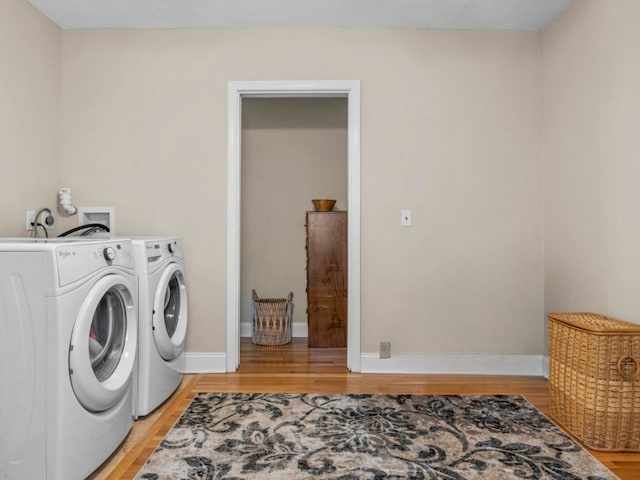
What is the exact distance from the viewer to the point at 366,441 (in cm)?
194

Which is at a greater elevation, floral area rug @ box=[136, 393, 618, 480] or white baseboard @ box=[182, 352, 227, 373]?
white baseboard @ box=[182, 352, 227, 373]

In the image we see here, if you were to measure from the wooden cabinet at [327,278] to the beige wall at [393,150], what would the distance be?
2.40 feet

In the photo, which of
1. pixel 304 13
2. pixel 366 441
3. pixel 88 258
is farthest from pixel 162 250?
pixel 304 13

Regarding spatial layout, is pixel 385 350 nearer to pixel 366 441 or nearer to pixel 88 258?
pixel 366 441

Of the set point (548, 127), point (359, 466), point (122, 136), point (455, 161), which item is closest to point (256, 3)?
point (122, 136)

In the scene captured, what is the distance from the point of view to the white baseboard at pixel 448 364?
9.44 feet

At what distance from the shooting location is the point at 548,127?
2.81 metres

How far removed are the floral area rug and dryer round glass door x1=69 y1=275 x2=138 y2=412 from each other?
360 mm

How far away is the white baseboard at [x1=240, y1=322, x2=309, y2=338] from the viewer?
3.98 m

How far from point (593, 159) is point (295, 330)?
8.92ft

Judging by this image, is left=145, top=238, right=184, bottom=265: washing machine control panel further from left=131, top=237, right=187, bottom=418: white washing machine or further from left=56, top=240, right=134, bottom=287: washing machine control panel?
left=56, top=240, right=134, bottom=287: washing machine control panel

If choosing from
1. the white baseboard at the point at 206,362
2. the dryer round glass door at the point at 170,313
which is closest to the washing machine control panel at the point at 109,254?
the dryer round glass door at the point at 170,313

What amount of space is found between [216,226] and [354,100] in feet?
4.17

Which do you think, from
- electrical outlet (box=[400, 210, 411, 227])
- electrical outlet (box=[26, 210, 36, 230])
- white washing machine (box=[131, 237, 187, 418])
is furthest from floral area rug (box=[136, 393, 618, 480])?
electrical outlet (box=[26, 210, 36, 230])
